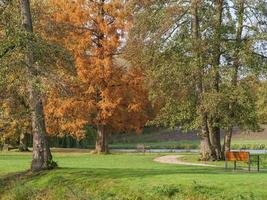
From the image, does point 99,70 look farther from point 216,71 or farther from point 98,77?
point 216,71

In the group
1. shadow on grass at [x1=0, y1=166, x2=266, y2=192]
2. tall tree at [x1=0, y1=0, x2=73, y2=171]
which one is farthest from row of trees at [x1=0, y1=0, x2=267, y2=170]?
shadow on grass at [x1=0, y1=166, x2=266, y2=192]

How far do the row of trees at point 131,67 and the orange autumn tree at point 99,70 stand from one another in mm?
87

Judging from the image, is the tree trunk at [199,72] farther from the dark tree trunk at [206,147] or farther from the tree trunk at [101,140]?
the tree trunk at [101,140]

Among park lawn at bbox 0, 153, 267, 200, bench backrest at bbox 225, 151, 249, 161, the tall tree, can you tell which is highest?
the tall tree

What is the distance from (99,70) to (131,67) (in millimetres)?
2847

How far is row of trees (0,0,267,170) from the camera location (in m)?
21.2

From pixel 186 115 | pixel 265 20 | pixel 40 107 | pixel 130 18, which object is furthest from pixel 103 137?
pixel 40 107

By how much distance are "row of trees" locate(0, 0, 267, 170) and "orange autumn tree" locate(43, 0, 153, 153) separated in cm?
9

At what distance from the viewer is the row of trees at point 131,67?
21192 millimetres

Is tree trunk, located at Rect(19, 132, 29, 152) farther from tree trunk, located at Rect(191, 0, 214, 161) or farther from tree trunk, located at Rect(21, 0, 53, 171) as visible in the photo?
tree trunk, located at Rect(21, 0, 53, 171)

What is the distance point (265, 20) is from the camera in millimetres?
31859

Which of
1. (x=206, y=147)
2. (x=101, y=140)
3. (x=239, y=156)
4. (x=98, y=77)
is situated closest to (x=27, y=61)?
(x=239, y=156)

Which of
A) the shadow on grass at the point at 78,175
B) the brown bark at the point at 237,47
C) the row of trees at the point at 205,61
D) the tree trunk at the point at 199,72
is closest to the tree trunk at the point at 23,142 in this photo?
the row of trees at the point at 205,61

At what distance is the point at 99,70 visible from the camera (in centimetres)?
4366
